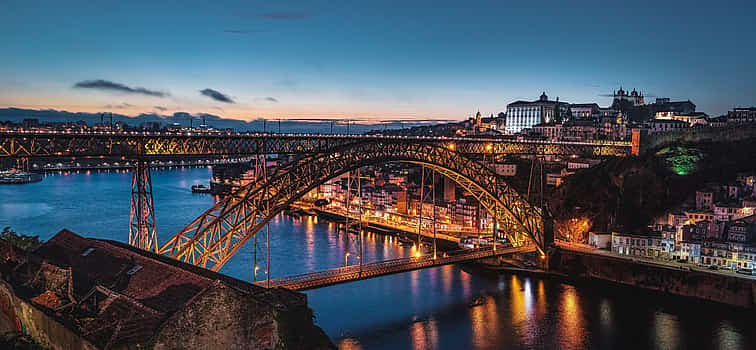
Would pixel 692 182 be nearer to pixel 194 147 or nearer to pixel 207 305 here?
pixel 194 147

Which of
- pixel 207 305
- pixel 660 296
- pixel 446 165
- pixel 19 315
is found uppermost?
pixel 446 165

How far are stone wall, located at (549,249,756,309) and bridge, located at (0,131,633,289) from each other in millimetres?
1118

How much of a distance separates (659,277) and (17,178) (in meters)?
54.6

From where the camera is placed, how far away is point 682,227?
21.9m

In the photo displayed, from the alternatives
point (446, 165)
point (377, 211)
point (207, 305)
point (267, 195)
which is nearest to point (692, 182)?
point (446, 165)

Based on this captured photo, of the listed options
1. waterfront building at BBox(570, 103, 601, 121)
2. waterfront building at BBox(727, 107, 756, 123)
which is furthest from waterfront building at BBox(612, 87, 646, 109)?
waterfront building at BBox(727, 107, 756, 123)

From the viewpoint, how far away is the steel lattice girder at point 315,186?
13.8 metres

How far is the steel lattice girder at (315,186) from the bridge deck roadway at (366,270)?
1.21 m

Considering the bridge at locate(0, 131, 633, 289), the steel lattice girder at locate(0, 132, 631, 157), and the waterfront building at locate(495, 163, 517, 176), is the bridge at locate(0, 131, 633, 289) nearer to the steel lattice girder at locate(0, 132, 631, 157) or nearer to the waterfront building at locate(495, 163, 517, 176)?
the steel lattice girder at locate(0, 132, 631, 157)

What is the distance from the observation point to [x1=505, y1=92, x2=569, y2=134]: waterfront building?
64125 millimetres

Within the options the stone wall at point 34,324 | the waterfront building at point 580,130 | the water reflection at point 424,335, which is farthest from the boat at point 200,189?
the stone wall at point 34,324

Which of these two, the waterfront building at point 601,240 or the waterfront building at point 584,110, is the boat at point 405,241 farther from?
the waterfront building at point 584,110

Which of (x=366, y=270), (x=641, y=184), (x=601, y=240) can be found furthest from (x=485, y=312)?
(x=641, y=184)

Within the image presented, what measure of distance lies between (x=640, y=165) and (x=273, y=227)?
19.2 meters
